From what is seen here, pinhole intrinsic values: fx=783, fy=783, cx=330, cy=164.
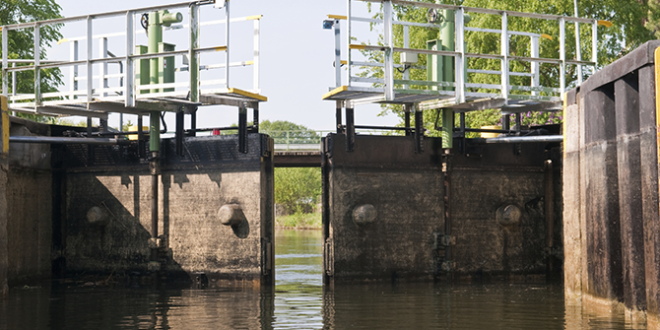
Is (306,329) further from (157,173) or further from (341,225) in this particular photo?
(157,173)

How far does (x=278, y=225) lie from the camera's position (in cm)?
5400

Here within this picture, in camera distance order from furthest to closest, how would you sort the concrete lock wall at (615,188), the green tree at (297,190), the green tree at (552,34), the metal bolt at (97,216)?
the green tree at (297,190) < the green tree at (552,34) < the metal bolt at (97,216) < the concrete lock wall at (615,188)

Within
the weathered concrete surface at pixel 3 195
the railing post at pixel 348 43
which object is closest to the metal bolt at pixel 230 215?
the railing post at pixel 348 43

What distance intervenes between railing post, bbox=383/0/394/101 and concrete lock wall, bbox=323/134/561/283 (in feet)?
4.97

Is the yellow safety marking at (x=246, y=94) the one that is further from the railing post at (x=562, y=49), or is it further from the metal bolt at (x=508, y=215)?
the railing post at (x=562, y=49)

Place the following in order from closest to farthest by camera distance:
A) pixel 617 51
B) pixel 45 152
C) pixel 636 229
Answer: pixel 636 229
pixel 45 152
pixel 617 51

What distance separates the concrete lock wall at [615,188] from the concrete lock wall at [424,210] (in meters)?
2.50

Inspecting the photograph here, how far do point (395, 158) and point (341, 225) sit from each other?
5.44ft

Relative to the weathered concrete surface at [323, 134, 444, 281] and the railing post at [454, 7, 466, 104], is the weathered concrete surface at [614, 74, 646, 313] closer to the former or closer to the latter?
the railing post at [454, 7, 466, 104]

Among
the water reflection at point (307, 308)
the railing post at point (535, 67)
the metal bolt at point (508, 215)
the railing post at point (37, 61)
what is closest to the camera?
the water reflection at point (307, 308)

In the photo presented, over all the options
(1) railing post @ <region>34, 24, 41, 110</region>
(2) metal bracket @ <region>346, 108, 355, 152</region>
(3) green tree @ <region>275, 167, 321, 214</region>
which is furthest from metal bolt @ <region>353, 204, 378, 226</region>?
(3) green tree @ <region>275, 167, 321, 214</region>

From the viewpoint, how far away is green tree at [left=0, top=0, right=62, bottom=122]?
28.8 metres

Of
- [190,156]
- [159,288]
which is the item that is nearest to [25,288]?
[159,288]

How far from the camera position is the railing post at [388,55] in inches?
525
